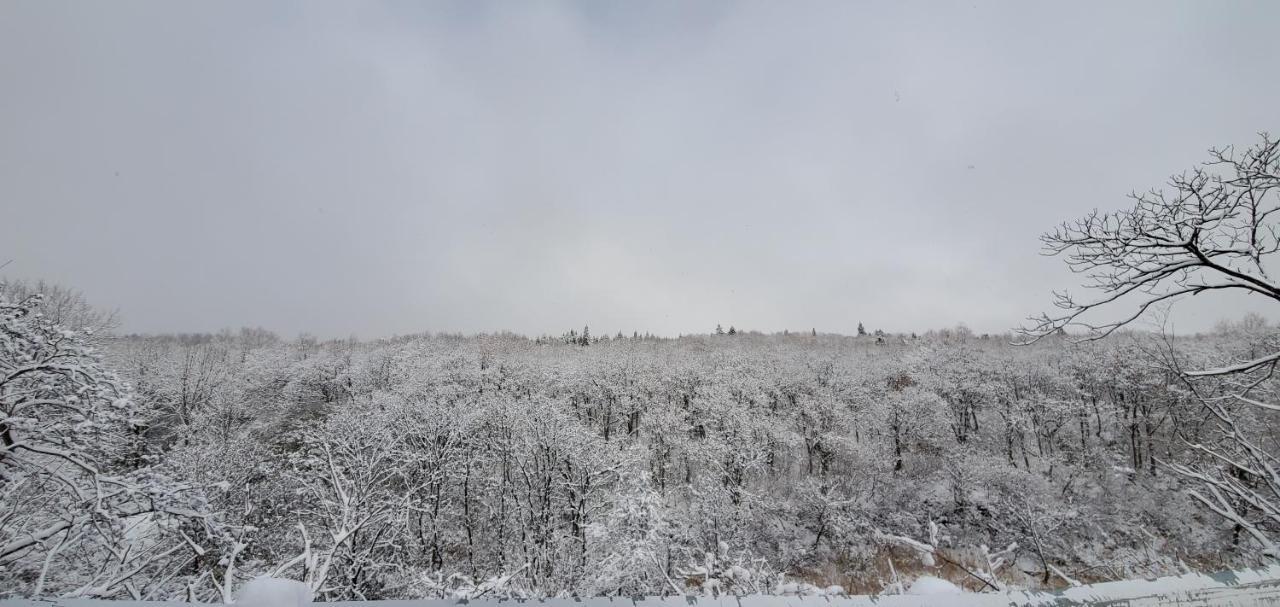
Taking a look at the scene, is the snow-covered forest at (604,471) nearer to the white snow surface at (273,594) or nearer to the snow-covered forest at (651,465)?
the snow-covered forest at (651,465)

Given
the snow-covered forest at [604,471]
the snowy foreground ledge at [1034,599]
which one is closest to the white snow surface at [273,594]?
the snowy foreground ledge at [1034,599]

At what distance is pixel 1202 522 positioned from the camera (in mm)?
25422

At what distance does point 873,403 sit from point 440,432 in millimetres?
33527

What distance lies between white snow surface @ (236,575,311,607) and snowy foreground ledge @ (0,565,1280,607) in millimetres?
213

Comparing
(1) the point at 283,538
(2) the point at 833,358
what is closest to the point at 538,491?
(1) the point at 283,538

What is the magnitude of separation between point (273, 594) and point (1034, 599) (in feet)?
13.9

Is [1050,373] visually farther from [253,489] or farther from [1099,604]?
[253,489]

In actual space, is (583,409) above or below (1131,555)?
above

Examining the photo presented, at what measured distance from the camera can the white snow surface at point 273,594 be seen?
2334mm

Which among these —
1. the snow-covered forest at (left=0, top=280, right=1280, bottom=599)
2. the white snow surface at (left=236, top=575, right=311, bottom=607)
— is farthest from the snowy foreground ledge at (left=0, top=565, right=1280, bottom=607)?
the snow-covered forest at (left=0, top=280, right=1280, bottom=599)

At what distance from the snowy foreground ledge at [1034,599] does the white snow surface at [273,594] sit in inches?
8.4

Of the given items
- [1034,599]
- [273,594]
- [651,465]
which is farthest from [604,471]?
[273,594]

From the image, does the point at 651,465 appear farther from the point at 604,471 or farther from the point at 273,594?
the point at 273,594

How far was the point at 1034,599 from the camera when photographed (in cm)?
283
